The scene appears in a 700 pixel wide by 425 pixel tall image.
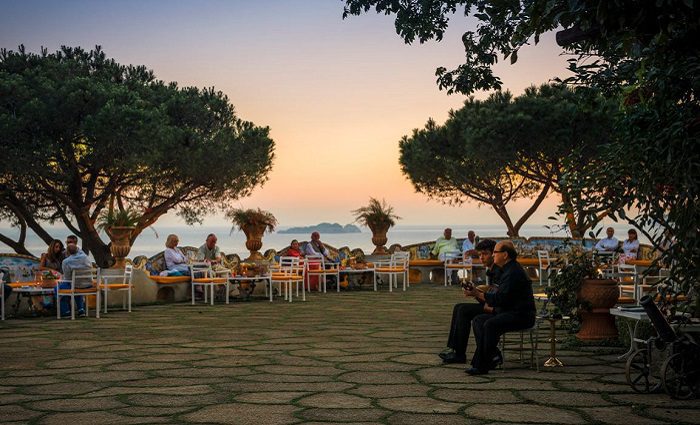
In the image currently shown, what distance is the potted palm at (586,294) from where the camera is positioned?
816 centimetres

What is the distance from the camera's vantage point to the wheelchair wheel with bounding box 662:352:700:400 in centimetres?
552

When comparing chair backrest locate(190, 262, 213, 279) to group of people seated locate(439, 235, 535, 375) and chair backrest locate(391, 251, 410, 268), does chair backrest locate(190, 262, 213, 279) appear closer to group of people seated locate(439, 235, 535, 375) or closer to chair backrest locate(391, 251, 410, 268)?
chair backrest locate(391, 251, 410, 268)

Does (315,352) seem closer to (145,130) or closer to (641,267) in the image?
(641,267)

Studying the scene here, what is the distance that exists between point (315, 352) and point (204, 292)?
24.2 ft

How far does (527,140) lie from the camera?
952 inches

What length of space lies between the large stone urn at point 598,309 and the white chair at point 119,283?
678 cm

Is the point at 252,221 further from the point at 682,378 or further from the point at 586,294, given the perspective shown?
the point at 682,378

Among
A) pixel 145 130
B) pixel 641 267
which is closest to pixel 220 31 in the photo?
pixel 145 130

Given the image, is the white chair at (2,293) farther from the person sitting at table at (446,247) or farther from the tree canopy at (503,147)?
the tree canopy at (503,147)

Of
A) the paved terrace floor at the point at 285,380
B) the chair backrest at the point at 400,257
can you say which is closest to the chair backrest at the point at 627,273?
the paved terrace floor at the point at 285,380

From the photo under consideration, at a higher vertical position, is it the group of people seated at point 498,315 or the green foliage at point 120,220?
the green foliage at point 120,220

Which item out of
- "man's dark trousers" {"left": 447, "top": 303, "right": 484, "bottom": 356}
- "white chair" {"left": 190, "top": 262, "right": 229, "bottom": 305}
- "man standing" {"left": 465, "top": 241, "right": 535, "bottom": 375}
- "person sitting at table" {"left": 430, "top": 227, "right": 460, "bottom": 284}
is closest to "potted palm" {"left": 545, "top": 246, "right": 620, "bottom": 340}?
"man's dark trousers" {"left": 447, "top": 303, "right": 484, "bottom": 356}

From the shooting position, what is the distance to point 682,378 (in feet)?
18.1

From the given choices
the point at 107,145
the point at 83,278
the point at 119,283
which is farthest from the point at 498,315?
the point at 107,145
